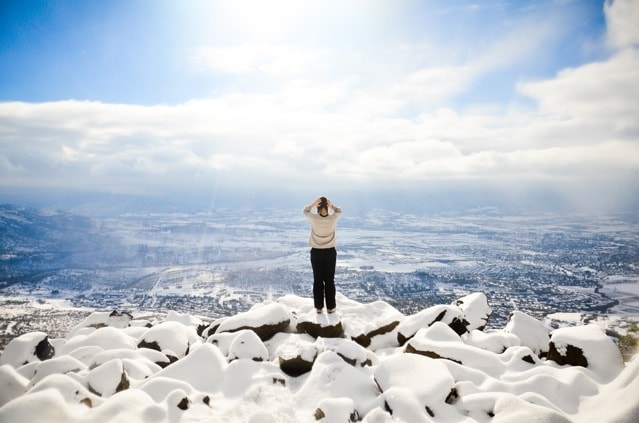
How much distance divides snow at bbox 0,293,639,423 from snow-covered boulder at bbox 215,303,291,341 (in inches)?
1.5

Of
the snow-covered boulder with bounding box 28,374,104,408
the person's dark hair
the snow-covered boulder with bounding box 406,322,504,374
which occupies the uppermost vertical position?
the person's dark hair

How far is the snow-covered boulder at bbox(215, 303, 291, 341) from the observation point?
374 inches

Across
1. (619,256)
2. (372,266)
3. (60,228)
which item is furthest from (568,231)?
(60,228)

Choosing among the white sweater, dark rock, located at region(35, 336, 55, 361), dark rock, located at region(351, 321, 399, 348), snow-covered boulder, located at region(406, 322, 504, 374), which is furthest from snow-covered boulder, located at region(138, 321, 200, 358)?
snow-covered boulder, located at region(406, 322, 504, 374)

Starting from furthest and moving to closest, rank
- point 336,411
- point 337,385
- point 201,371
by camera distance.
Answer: point 201,371, point 337,385, point 336,411

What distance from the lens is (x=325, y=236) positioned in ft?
31.1

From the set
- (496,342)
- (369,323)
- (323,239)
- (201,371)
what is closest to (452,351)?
(496,342)

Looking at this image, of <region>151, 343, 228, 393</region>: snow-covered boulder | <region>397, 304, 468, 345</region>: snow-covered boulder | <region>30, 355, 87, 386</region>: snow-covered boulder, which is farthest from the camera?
<region>397, 304, 468, 345</region>: snow-covered boulder

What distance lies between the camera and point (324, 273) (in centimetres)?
964

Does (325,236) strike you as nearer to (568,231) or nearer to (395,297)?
(395,297)

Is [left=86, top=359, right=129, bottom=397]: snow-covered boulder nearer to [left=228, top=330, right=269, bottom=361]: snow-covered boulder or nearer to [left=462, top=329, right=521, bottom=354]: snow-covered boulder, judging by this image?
[left=228, top=330, right=269, bottom=361]: snow-covered boulder

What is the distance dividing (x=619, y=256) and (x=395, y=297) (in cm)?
5905

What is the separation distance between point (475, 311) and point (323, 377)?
6.67 meters

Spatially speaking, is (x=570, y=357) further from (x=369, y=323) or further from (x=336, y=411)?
(x=336, y=411)
